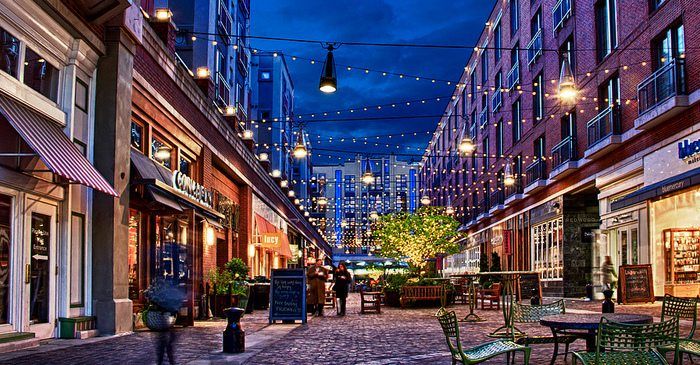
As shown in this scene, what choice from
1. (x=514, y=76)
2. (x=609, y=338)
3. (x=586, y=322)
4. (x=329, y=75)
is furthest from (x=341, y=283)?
(x=514, y=76)

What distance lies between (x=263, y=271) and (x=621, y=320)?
27306 millimetres

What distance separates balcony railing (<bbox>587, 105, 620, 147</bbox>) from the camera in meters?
24.3

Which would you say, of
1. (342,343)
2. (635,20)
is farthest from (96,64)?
(635,20)

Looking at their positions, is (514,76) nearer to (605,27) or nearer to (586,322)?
(605,27)

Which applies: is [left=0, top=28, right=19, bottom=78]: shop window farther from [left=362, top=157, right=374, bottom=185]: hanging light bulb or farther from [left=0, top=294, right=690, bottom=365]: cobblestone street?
[left=362, top=157, right=374, bottom=185]: hanging light bulb

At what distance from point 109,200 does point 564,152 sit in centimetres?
2079

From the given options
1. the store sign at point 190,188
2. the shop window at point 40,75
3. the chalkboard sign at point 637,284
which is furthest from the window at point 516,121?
the shop window at point 40,75

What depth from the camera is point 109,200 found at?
13.8m

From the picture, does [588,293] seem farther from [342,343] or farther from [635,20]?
[342,343]

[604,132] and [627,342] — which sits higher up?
[604,132]

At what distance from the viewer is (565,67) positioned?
17.5 meters

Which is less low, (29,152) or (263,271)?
(29,152)

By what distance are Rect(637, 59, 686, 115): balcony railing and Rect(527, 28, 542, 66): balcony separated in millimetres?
12191

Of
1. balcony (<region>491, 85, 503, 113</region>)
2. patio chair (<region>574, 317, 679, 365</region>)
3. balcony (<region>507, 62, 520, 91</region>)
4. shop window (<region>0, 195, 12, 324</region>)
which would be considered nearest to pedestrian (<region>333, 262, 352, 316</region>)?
shop window (<region>0, 195, 12, 324</region>)
